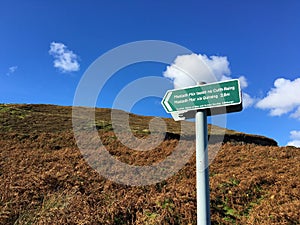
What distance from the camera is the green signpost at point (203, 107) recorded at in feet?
14.0

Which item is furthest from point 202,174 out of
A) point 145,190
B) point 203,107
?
point 145,190

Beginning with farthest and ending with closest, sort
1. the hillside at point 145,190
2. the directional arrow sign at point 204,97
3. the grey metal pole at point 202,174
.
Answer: the hillside at point 145,190
the directional arrow sign at point 204,97
the grey metal pole at point 202,174

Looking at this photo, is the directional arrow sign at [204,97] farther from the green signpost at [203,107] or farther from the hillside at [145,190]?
the hillside at [145,190]

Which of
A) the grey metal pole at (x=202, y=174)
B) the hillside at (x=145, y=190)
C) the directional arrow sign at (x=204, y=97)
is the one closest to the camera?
the grey metal pole at (x=202, y=174)

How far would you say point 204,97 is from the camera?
454 centimetres

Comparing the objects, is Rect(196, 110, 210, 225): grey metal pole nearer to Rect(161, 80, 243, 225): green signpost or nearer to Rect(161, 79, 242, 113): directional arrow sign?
Rect(161, 80, 243, 225): green signpost

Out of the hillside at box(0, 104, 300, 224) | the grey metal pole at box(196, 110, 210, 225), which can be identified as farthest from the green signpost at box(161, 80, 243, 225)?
the hillside at box(0, 104, 300, 224)


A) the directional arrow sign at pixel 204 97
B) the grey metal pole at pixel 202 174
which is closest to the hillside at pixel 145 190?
the grey metal pole at pixel 202 174

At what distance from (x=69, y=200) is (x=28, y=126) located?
13.4 meters

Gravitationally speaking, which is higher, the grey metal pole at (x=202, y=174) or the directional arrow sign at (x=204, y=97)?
the directional arrow sign at (x=204, y=97)

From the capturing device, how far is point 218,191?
30.5 feet

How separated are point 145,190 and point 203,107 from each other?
621 cm

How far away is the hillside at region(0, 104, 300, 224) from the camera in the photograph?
8039 millimetres

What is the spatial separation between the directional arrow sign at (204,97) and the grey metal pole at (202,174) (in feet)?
0.58
